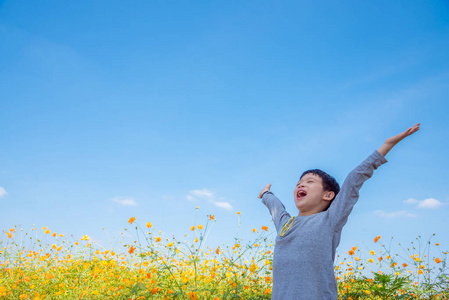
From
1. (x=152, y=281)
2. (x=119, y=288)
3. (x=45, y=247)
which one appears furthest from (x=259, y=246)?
(x=45, y=247)

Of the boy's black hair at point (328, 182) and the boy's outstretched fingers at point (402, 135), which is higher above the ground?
the boy's outstretched fingers at point (402, 135)

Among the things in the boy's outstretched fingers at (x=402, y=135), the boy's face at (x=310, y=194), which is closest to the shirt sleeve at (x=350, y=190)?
the boy's outstretched fingers at (x=402, y=135)

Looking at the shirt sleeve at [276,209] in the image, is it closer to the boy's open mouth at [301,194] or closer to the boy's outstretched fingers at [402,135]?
the boy's open mouth at [301,194]

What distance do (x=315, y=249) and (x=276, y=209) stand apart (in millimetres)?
788

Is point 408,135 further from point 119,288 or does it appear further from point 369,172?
point 119,288

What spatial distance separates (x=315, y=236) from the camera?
2305mm

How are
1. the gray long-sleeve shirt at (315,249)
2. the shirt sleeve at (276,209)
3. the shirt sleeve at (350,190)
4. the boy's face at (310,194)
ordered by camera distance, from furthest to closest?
the shirt sleeve at (276,209), the boy's face at (310,194), the shirt sleeve at (350,190), the gray long-sleeve shirt at (315,249)

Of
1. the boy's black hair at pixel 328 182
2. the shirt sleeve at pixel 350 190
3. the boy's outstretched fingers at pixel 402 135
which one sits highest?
the boy's outstretched fingers at pixel 402 135

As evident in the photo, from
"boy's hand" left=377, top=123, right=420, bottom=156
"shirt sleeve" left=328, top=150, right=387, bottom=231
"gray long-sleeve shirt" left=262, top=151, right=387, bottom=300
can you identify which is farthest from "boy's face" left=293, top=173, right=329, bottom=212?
"boy's hand" left=377, top=123, right=420, bottom=156

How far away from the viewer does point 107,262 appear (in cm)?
551

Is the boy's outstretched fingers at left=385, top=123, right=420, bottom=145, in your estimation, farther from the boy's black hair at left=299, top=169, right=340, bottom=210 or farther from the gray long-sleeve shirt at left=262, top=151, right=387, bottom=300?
the boy's black hair at left=299, top=169, right=340, bottom=210

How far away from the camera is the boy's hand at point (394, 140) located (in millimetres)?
2379

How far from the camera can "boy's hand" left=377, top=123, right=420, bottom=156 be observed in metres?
2.38

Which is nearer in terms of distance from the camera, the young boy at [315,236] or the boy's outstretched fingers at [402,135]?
the young boy at [315,236]
